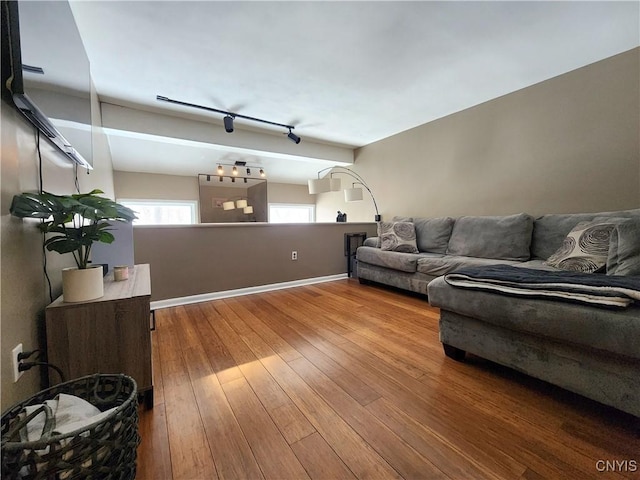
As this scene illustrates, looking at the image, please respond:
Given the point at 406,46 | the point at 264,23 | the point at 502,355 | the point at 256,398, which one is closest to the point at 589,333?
the point at 502,355

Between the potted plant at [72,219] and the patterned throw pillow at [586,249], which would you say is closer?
the potted plant at [72,219]

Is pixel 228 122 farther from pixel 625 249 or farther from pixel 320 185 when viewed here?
pixel 625 249

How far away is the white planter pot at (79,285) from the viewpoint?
1122mm

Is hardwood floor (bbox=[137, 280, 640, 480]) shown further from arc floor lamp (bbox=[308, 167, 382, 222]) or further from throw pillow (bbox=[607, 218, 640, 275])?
arc floor lamp (bbox=[308, 167, 382, 222])

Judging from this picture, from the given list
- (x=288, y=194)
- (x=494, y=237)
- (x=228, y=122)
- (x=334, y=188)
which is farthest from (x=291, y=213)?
(x=494, y=237)

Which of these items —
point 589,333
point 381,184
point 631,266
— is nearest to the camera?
point 589,333

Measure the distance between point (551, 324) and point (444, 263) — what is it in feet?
4.80

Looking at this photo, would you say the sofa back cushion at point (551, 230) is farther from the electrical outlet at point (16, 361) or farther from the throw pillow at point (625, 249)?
the electrical outlet at point (16, 361)

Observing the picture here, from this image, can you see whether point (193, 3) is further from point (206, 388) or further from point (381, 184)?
point (381, 184)

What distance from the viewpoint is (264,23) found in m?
1.85

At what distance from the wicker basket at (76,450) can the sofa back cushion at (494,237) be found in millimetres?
2974

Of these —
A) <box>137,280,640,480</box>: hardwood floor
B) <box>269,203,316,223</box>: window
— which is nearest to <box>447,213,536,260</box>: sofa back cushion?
<box>137,280,640,480</box>: hardwood floor

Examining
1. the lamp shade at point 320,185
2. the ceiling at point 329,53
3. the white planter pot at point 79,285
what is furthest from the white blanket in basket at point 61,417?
the lamp shade at point 320,185

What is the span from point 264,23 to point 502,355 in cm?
255
